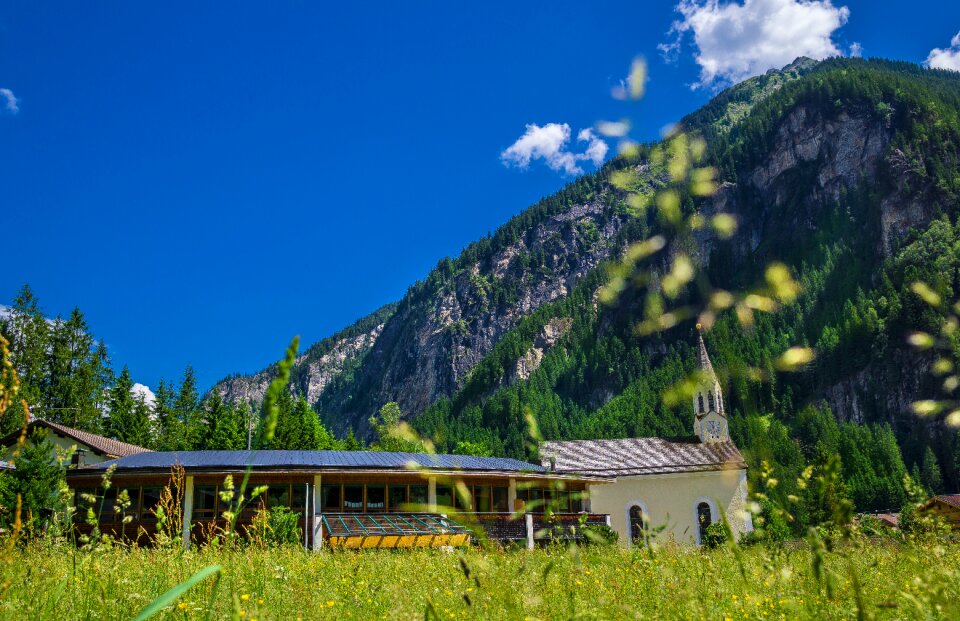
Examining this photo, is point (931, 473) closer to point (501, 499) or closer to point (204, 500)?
point (501, 499)

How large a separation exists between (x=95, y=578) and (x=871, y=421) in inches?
4305

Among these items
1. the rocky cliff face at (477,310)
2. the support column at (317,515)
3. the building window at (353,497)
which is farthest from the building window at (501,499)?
the rocky cliff face at (477,310)

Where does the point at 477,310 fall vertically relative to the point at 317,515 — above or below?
above

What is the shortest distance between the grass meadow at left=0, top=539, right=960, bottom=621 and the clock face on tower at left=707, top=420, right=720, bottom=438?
41.8 metres

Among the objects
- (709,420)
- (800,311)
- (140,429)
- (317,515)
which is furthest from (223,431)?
(800,311)

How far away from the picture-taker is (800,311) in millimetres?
109812

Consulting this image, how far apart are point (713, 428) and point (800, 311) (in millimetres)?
73476

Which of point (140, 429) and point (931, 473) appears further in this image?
point (931, 473)

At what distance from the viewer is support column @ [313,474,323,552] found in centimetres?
2353

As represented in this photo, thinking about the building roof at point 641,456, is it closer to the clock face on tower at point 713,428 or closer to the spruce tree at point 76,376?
the clock face on tower at point 713,428

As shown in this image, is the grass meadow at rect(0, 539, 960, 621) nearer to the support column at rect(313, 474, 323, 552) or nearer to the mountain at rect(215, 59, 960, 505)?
the support column at rect(313, 474, 323, 552)

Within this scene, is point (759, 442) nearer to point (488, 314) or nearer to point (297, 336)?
point (297, 336)

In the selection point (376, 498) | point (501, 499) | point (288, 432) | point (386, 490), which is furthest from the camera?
point (288, 432)

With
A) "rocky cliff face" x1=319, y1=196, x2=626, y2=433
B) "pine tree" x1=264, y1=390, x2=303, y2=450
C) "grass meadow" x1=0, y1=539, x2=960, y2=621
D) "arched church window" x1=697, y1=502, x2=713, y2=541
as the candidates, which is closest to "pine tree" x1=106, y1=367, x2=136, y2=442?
"pine tree" x1=264, y1=390, x2=303, y2=450
